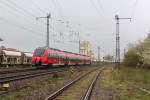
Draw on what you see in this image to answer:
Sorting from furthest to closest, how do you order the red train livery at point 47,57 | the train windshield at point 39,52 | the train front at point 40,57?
the train windshield at point 39,52 → the red train livery at point 47,57 → the train front at point 40,57

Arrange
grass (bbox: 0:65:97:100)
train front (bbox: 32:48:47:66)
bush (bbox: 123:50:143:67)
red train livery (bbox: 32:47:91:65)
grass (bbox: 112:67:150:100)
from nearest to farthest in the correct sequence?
1. grass (bbox: 0:65:97:100)
2. grass (bbox: 112:67:150:100)
3. train front (bbox: 32:48:47:66)
4. red train livery (bbox: 32:47:91:65)
5. bush (bbox: 123:50:143:67)

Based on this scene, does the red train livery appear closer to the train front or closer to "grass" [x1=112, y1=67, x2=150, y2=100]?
the train front

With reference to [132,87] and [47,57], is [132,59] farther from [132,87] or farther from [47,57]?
[132,87]

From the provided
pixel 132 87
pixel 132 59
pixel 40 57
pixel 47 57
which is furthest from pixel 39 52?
pixel 132 59

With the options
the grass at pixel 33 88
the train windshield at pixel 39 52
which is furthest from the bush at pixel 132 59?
the grass at pixel 33 88

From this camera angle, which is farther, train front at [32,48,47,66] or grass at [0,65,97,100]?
train front at [32,48,47,66]

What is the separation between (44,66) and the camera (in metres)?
56.5

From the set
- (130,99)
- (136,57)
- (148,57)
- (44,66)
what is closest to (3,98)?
(130,99)

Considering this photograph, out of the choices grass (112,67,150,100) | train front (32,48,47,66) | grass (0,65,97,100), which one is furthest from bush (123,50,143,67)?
grass (0,65,97,100)

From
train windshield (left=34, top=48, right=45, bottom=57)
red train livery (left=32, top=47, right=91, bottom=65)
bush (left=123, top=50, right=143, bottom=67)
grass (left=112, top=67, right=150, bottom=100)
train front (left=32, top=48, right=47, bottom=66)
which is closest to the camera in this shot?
grass (left=112, top=67, right=150, bottom=100)

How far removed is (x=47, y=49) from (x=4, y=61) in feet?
33.7

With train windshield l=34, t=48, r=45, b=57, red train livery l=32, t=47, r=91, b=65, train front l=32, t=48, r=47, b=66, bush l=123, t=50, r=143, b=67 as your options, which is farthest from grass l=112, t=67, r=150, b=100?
bush l=123, t=50, r=143, b=67

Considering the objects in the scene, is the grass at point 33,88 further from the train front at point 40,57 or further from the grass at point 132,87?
the train front at point 40,57

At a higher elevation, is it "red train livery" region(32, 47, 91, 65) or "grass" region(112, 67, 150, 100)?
"red train livery" region(32, 47, 91, 65)
